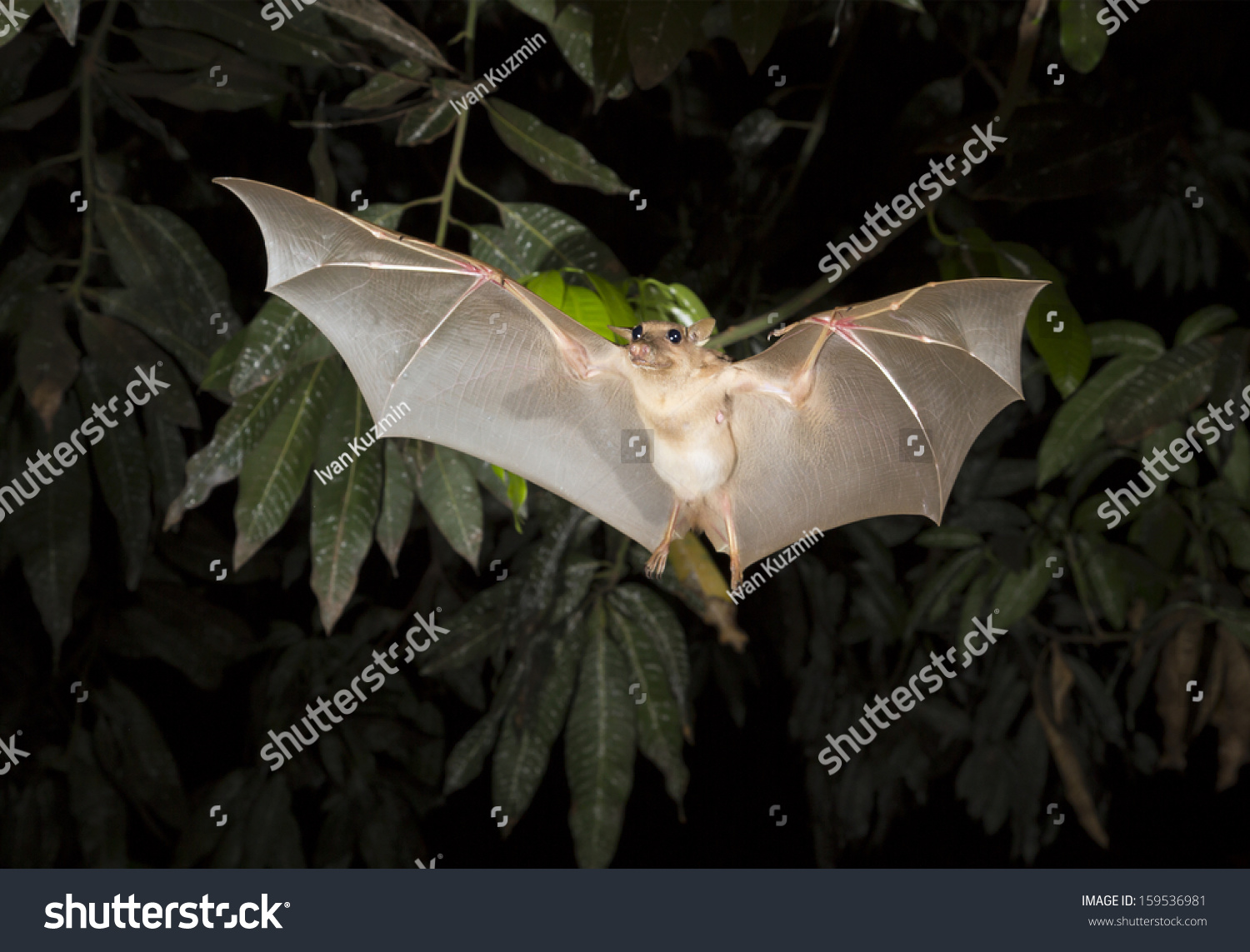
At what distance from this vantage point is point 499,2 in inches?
106

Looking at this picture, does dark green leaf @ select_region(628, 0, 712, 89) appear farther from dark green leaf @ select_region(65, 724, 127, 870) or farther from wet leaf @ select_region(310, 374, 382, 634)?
dark green leaf @ select_region(65, 724, 127, 870)

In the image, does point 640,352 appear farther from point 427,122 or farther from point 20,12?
point 20,12

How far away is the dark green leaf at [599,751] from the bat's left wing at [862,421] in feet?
2.62

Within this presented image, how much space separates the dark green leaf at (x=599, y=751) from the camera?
7.16 feet

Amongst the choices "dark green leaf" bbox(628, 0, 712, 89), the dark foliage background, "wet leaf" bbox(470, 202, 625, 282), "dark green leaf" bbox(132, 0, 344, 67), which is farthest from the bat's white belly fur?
"dark green leaf" bbox(132, 0, 344, 67)

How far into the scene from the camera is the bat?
4.73 ft

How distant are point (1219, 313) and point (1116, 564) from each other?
73cm

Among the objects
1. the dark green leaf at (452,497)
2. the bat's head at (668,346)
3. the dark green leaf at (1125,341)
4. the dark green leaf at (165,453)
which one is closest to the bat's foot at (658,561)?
the bat's head at (668,346)

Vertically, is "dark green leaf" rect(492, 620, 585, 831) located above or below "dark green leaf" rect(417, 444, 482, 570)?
below

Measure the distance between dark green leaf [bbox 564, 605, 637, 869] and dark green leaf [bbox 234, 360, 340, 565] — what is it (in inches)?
31.6

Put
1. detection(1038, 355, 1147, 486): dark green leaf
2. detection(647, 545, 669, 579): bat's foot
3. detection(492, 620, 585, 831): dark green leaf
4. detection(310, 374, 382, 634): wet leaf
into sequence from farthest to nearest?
detection(1038, 355, 1147, 486): dark green leaf < detection(492, 620, 585, 831): dark green leaf < detection(310, 374, 382, 634): wet leaf < detection(647, 545, 669, 579): bat's foot

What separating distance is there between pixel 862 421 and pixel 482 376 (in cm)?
67

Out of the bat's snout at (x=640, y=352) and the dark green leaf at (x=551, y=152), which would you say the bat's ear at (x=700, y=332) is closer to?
the bat's snout at (x=640, y=352)

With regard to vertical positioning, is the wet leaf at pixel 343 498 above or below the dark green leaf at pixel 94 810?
above
